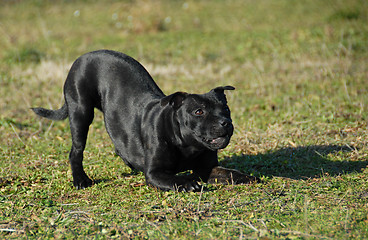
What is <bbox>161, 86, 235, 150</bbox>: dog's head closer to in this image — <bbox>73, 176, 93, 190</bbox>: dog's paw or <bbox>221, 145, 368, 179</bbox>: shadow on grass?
<bbox>221, 145, 368, 179</bbox>: shadow on grass

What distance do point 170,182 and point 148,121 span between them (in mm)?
838

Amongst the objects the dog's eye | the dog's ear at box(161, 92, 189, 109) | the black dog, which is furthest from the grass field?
the dog's ear at box(161, 92, 189, 109)

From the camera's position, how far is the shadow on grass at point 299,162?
570 cm

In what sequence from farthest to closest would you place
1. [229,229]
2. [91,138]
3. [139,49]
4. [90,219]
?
1. [139,49]
2. [91,138]
3. [90,219]
4. [229,229]

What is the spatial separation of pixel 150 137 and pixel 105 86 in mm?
1062

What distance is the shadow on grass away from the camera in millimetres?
5695

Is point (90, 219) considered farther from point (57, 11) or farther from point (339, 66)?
point (57, 11)

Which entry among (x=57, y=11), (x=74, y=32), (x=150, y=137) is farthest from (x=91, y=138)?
(x=57, y=11)

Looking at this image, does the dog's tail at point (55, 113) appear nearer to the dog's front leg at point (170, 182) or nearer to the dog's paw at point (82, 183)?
the dog's paw at point (82, 183)

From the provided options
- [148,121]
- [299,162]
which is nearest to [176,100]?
[148,121]

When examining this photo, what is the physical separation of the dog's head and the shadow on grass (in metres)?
1.09

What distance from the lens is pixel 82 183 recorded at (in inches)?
219

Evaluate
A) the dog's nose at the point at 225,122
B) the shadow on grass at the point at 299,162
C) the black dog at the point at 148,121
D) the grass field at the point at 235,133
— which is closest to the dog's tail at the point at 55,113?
the black dog at the point at 148,121

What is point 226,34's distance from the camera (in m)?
14.8
